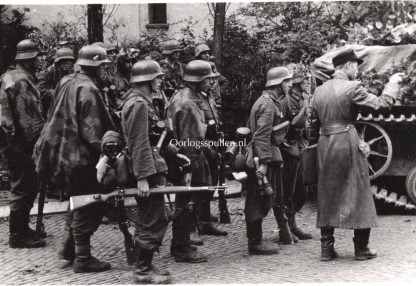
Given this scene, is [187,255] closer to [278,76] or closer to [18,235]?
[18,235]

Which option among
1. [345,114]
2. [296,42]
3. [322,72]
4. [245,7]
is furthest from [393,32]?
[245,7]

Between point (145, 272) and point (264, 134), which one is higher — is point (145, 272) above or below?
below

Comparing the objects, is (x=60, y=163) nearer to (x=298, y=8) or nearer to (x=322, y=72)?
(x=322, y=72)

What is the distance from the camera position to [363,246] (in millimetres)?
7406

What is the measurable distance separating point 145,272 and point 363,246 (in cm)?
229

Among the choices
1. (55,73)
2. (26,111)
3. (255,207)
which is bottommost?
(255,207)

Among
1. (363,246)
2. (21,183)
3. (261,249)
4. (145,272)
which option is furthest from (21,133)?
(363,246)

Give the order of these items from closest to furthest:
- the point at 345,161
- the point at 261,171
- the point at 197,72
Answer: the point at 345,161 → the point at 261,171 → the point at 197,72

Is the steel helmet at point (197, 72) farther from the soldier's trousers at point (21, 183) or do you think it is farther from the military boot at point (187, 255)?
the soldier's trousers at point (21, 183)

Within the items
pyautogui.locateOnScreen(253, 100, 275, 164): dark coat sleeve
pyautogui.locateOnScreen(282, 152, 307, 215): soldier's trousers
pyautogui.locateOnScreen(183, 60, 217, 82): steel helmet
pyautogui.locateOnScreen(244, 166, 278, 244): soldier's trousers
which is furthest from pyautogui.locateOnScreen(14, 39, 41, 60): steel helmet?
pyautogui.locateOnScreen(282, 152, 307, 215): soldier's trousers

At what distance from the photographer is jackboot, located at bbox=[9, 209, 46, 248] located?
8227 mm

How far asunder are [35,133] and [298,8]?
350 inches

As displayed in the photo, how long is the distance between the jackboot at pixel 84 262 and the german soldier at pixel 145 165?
1.92ft

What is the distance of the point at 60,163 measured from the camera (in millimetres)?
7027
